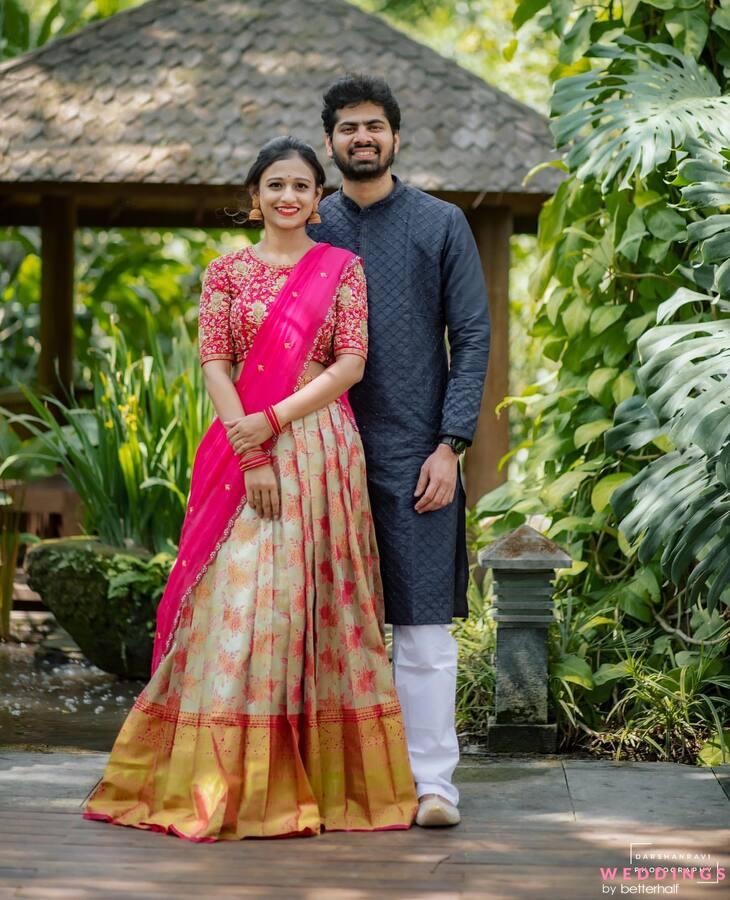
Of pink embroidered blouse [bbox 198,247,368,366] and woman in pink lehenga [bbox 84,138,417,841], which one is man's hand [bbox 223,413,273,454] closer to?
woman in pink lehenga [bbox 84,138,417,841]

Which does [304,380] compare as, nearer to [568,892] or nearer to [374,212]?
[374,212]

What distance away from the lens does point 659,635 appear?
4.38 meters

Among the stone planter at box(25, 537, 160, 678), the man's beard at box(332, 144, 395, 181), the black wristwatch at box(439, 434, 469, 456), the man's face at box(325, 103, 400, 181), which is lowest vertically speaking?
the stone planter at box(25, 537, 160, 678)

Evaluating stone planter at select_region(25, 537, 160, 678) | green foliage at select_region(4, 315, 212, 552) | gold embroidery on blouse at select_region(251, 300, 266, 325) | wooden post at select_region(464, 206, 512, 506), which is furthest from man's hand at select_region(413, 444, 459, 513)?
wooden post at select_region(464, 206, 512, 506)

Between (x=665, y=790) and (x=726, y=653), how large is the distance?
873 millimetres

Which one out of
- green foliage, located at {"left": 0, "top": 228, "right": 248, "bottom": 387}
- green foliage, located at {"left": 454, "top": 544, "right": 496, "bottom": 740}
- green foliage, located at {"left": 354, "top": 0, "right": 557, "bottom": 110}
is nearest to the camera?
green foliage, located at {"left": 454, "top": 544, "right": 496, "bottom": 740}

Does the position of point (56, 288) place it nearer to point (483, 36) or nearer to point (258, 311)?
point (258, 311)

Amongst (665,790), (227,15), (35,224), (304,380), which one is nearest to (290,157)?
(304,380)

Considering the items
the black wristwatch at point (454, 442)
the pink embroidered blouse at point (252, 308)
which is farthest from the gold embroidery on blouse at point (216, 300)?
the black wristwatch at point (454, 442)

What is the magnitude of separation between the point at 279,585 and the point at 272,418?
A: 0.39m

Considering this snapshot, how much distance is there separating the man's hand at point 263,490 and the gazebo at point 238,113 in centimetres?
305

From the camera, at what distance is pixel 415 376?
3.37 metres

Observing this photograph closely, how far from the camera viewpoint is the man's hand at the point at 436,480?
3.31 metres

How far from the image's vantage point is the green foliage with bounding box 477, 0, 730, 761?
3.51 metres
